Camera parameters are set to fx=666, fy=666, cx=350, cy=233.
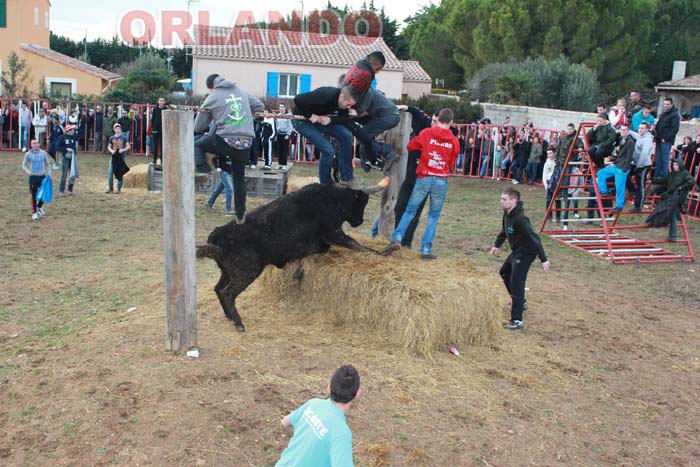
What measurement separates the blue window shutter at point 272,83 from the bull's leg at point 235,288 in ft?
110

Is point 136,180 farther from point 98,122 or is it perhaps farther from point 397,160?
point 397,160

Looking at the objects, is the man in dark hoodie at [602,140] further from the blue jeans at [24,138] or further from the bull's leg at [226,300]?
the blue jeans at [24,138]

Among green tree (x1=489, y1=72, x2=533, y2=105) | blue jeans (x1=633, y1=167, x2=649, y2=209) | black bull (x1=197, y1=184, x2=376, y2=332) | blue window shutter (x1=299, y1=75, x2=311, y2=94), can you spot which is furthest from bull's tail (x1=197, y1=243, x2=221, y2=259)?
blue window shutter (x1=299, y1=75, x2=311, y2=94)

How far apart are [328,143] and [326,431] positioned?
200 inches

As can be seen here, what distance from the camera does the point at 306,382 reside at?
6531mm

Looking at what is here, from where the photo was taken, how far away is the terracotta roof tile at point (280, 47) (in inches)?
1566

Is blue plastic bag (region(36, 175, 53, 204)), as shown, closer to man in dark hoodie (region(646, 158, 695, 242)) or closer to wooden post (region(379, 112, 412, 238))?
wooden post (region(379, 112, 412, 238))

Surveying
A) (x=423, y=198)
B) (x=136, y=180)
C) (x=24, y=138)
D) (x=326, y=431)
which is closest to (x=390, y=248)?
(x=423, y=198)

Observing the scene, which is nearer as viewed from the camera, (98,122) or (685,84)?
(98,122)

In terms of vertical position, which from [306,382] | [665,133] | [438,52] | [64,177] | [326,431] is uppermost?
[438,52]

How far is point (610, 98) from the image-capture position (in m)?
42.1

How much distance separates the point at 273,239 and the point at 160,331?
1.67 metres

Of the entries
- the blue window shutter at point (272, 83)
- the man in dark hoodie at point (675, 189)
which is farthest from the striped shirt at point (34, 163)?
the blue window shutter at point (272, 83)

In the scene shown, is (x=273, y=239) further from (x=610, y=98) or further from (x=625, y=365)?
(x=610, y=98)
